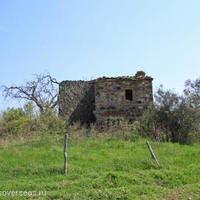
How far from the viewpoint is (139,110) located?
15.0 m

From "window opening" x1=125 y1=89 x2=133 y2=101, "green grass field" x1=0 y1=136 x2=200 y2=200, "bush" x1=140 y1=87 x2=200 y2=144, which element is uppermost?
"window opening" x1=125 y1=89 x2=133 y2=101

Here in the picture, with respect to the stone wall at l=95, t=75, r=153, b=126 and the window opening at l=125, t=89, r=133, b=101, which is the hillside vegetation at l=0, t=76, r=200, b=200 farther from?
the window opening at l=125, t=89, r=133, b=101

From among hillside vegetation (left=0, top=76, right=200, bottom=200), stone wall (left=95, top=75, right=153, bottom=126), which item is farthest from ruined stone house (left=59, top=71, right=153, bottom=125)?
hillside vegetation (left=0, top=76, right=200, bottom=200)

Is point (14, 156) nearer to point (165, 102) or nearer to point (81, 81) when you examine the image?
point (165, 102)

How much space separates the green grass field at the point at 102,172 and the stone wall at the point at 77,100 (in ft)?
20.7

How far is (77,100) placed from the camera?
1775 centimetres

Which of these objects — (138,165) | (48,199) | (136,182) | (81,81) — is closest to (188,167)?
(138,165)

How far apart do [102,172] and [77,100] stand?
36.5 feet

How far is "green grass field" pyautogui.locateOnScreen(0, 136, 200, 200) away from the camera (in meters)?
5.53

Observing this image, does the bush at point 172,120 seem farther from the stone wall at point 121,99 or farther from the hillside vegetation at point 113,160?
the stone wall at point 121,99

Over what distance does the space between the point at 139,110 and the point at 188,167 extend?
25.1 ft

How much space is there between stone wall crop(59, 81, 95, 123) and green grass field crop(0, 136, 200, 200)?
20.7 feet

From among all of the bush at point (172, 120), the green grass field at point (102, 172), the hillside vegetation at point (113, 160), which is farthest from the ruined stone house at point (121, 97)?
the green grass field at point (102, 172)

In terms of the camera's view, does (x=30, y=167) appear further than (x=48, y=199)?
Yes
